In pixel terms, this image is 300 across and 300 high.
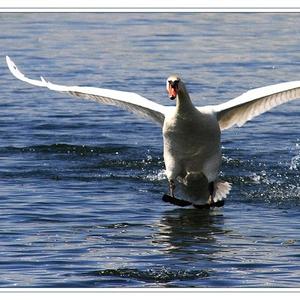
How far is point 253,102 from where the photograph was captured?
52.7 ft

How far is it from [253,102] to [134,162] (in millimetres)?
2772

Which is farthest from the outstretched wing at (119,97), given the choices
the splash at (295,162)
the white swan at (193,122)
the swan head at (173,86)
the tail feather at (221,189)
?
the splash at (295,162)

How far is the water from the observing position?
1347 centimetres

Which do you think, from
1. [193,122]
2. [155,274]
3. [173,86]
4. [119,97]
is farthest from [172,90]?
[155,274]

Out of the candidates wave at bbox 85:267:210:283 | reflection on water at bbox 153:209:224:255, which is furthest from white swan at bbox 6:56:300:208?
wave at bbox 85:267:210:283

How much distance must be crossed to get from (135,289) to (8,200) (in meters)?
4.36

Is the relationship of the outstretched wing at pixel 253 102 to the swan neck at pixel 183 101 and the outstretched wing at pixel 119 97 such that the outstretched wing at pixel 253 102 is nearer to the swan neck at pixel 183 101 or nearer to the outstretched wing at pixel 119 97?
the swan neck at pixel 183 101

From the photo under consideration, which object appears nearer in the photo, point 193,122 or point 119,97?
point 193,122

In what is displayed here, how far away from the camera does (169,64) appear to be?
75.5 ft

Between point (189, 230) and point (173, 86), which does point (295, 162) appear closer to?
point (189, 230)

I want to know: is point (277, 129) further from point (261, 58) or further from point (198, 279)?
point (198, 279)

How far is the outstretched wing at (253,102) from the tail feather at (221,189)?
638mm

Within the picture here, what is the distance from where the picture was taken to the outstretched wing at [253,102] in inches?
615
